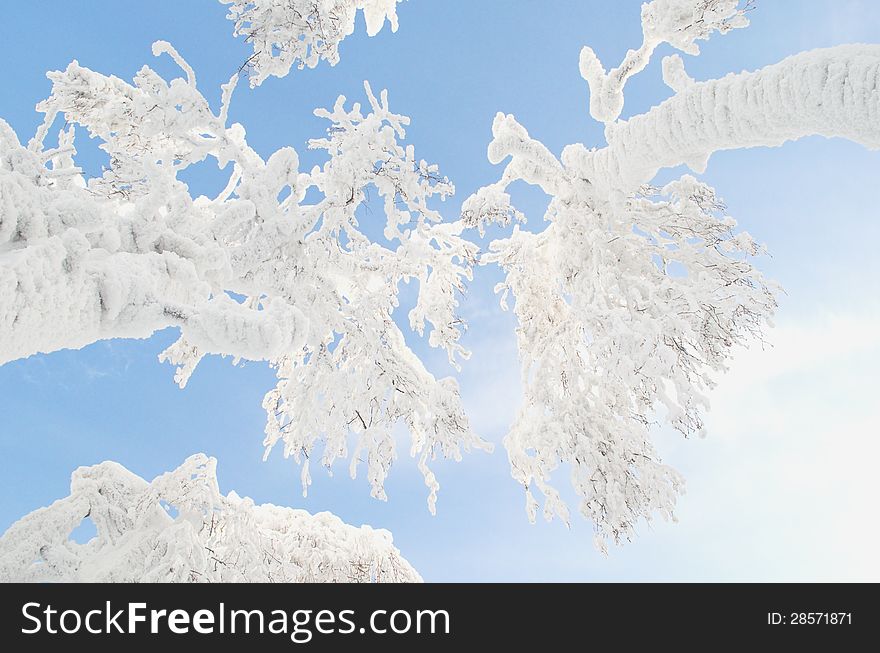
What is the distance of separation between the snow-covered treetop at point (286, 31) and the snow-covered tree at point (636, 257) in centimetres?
232

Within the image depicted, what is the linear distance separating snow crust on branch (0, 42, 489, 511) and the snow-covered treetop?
700mm

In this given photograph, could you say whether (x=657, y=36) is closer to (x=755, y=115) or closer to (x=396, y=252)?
(x=755, y=115)

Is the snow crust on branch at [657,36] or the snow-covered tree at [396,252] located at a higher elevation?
the snow crust on branch at [657,36]

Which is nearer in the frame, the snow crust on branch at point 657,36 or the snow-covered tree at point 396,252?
the snow-covered tree at point 396,252

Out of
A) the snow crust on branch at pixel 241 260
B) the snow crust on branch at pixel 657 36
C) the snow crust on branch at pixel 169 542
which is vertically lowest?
the snow crust on branch at pixel 169 542

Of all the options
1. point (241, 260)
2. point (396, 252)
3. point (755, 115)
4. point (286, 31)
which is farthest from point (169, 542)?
point (755, 115)

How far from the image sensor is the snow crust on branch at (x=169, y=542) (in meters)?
5.33

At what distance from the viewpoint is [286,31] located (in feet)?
19.7

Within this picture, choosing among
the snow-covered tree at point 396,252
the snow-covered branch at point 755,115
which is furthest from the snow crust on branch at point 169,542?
the snow-covered branch at point 755,115

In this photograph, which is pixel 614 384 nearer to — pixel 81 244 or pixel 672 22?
pixel 672 22

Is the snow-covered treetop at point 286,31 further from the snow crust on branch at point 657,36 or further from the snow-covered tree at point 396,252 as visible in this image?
the snow crust on branch at point 657,36
